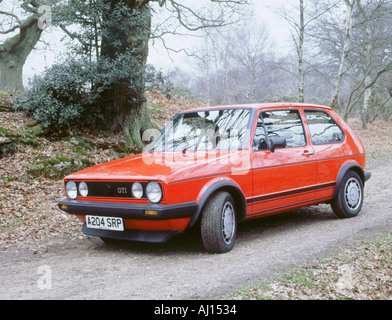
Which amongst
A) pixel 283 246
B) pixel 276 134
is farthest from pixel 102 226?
pixel 276 134

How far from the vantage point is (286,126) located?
5883mm

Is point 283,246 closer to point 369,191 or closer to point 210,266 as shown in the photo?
point 210,266

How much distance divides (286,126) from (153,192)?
239cm

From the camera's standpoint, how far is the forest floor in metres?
3.62

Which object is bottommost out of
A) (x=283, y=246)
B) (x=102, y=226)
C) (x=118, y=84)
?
(x=283, y=246)

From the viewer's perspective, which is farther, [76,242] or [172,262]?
[76,242]

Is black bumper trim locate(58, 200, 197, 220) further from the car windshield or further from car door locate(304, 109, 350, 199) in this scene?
car door locate(304, 109, 350, 199)

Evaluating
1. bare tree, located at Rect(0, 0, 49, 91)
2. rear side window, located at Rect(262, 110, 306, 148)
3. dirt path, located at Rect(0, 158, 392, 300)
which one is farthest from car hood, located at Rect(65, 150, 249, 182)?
bare tree, located at Rect(0, 0, 49, 91)

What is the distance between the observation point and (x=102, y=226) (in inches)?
189

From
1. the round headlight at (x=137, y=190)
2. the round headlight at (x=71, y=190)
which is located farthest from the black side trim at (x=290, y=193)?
the round headlight at (x=71, y=190)

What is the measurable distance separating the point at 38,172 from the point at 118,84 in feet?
10.1

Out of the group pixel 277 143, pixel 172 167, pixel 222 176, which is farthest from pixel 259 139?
pixel 172 167

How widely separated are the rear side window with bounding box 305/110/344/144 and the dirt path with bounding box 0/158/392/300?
4.09 feet

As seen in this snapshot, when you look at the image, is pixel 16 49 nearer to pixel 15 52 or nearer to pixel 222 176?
pixel 15 52
